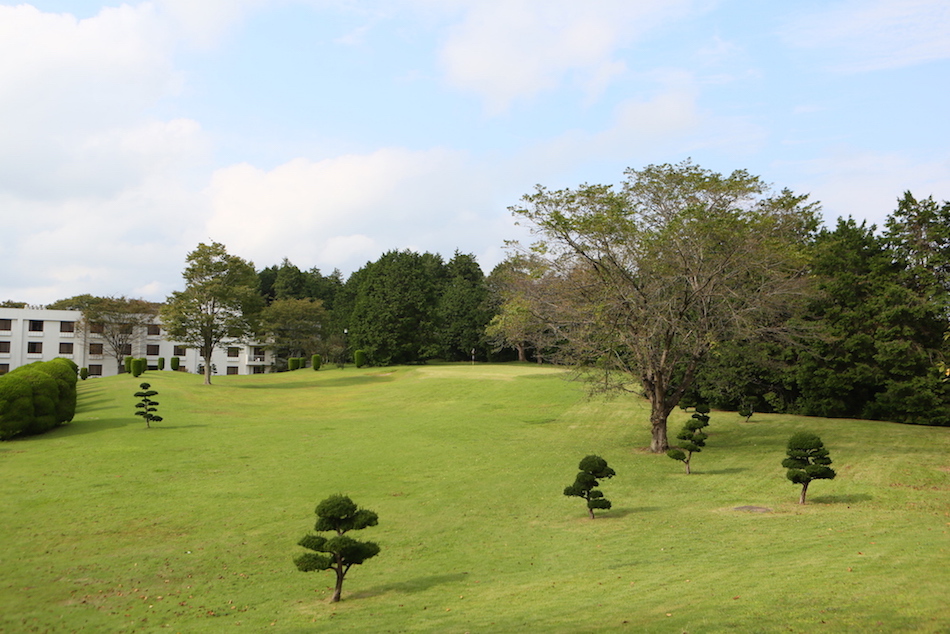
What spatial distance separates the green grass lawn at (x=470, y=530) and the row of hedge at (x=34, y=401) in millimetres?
1054

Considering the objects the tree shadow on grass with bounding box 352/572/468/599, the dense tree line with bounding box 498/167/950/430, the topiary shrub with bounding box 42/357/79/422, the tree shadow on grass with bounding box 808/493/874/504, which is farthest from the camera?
the topiary shrub with bounding box 42/357/79/422

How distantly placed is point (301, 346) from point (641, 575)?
7317 cm

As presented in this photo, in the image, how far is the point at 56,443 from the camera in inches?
1029

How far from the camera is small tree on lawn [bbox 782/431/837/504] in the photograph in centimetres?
1747

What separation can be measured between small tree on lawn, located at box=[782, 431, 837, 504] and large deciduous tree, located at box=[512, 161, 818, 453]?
6.34 m

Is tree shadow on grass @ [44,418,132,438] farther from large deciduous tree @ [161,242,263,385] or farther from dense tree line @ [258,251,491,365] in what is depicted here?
dense tree line @ [258,251,491,365]

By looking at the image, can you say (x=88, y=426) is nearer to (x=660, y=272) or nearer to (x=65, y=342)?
(x=660, y=272)

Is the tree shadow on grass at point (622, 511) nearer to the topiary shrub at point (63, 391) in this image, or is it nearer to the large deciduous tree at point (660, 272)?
the large deciduous tree at point (660, 272)

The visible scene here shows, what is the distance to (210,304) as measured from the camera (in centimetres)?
5428

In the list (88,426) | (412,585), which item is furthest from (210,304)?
(412,585)

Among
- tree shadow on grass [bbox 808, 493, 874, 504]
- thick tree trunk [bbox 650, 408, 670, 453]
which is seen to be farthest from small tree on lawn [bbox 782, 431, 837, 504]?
thick tree trunk [bbox 650, 408, 670, 453]

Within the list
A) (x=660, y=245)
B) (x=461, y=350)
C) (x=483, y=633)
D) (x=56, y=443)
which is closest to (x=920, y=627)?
(x=483, y=633)

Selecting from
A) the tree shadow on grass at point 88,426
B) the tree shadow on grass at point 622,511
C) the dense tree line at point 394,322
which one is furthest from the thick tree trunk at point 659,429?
the dense tree line at point 394,322

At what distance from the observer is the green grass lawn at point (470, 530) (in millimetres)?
9742
